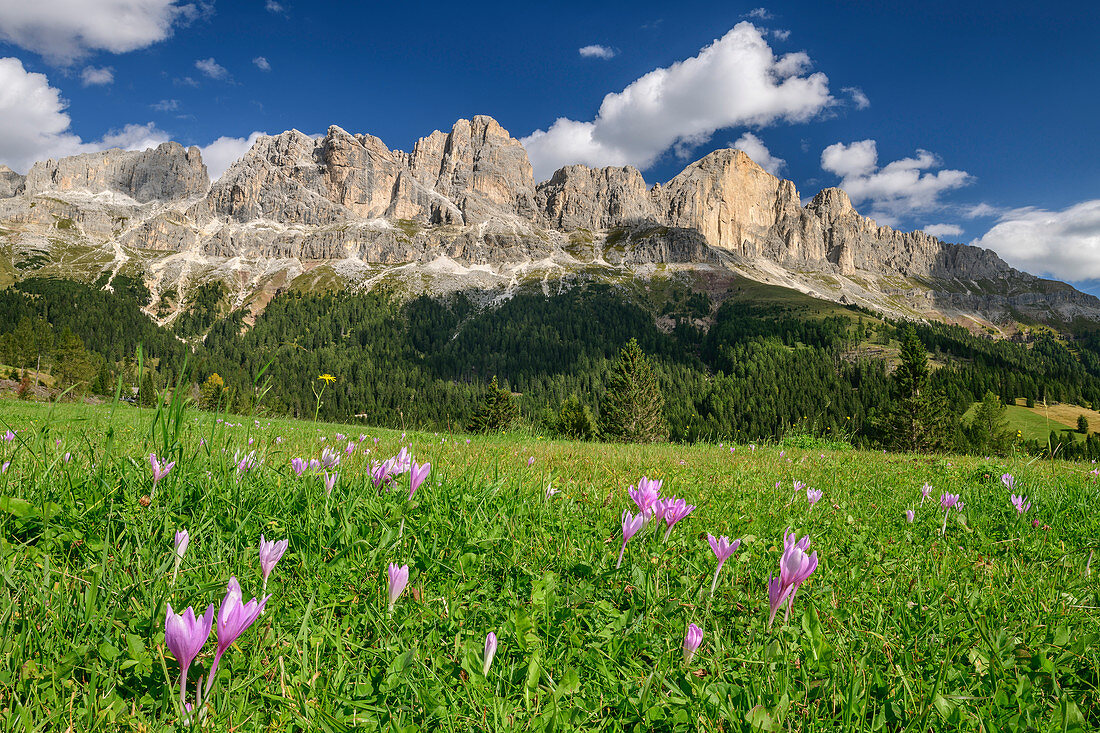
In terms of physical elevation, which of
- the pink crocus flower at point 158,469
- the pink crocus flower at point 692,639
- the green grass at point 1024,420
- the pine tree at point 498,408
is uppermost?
the pink crocus flower at point 158,469

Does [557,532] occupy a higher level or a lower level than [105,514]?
lower

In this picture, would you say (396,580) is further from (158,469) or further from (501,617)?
(158,469)

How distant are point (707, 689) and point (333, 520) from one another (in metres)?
2.35

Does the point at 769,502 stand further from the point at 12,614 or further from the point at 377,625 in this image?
the point at 12,614

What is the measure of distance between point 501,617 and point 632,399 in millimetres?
49573

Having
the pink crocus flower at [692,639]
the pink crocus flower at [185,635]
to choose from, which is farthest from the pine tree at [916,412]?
the pink crocus flower at [185,635]

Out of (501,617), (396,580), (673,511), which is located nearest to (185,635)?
(396,580)

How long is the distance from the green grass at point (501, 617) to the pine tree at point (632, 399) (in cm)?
4678

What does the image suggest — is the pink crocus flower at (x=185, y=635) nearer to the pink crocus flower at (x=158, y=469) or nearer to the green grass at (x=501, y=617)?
the green grass at (x=501, y=617)

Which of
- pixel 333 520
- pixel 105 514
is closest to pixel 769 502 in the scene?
pixel 333 520

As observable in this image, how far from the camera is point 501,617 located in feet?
8.28

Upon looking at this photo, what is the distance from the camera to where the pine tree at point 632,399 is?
166 feet

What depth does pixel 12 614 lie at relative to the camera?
2.02 m

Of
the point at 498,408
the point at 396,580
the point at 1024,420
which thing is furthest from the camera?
the point at 1024,420
